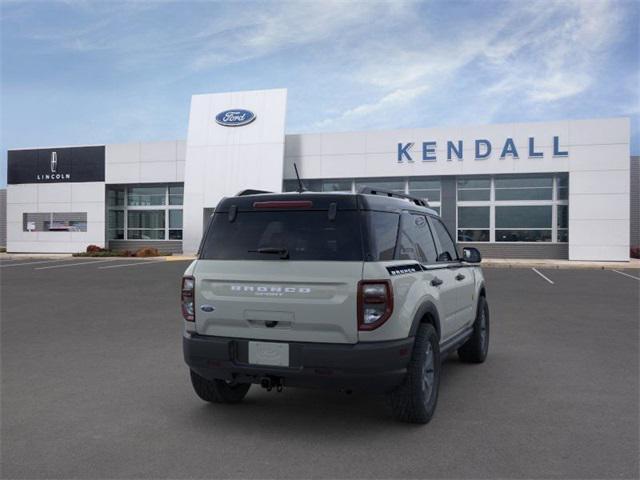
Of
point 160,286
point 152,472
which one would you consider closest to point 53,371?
point 152,472

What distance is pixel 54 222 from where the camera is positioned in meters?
35.2

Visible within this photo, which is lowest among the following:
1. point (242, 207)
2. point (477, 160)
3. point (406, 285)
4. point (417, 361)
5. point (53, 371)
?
point (53, 371)

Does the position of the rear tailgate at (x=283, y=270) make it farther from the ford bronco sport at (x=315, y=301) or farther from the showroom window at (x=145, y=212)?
the showroom window at (x=145, y=212)

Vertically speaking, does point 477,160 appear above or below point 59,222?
above

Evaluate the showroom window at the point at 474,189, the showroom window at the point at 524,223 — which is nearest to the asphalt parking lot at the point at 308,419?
the showroom window at the point at 524,223

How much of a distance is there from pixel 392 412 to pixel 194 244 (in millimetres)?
28343

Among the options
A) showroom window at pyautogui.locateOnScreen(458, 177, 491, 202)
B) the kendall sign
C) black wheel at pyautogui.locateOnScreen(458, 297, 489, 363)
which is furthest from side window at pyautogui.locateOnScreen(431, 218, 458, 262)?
showroom window at pyautogui.locateOnScreen(458, 177, 491, 202)

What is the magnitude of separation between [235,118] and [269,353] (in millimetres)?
27588

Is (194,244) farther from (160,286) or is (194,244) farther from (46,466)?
(46,466)

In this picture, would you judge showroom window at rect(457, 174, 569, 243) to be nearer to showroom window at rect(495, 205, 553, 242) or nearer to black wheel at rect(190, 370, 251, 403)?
showroom window at rect(495, 205, 553, 242)

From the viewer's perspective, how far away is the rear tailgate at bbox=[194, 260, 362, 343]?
165 inches

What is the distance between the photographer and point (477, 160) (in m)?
28.3

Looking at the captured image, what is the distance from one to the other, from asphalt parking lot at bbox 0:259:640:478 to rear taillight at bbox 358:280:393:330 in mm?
904

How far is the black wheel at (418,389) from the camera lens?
447 centimetres
